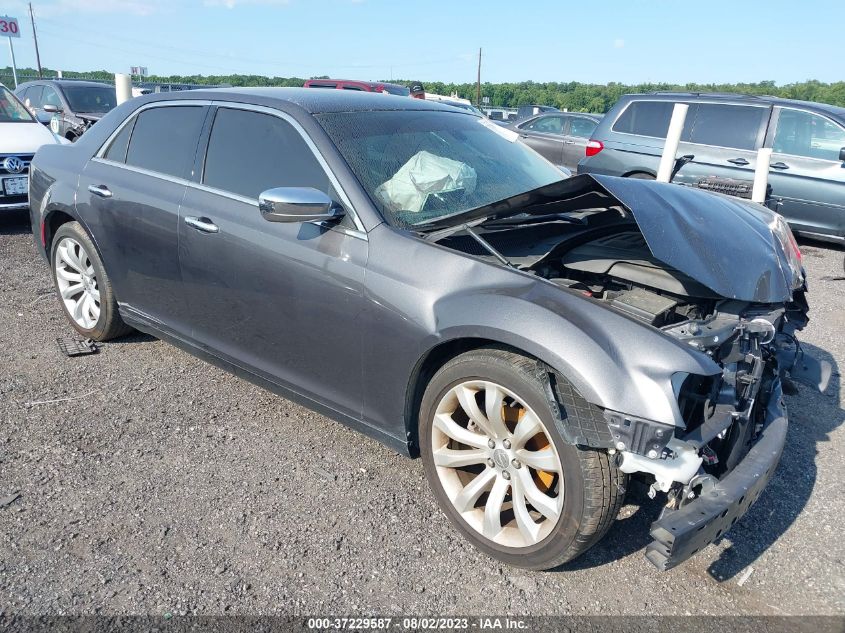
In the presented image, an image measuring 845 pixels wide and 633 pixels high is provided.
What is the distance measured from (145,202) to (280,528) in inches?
80.5

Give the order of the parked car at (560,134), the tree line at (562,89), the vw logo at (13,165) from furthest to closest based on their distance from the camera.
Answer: the tree line at (562,89)
the parked car at (560,134)
the vw logo at (13,165)

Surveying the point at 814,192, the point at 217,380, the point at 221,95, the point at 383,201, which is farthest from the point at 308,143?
the point at 814,192

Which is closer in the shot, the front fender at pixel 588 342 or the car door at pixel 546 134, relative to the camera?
the front fender at pixel 588 342

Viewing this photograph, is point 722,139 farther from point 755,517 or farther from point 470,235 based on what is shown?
point 470,235

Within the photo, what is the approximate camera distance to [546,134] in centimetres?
1276

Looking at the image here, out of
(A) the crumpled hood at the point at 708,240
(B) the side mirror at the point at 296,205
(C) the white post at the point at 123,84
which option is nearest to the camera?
(A) the crumpled hood at the point at 708,240

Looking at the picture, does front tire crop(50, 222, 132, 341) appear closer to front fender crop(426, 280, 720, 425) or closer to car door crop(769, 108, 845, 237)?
front fender crop(426, 280, 720, 425)

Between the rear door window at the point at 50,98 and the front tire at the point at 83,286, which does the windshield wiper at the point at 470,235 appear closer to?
the front tire at the point at 83,286

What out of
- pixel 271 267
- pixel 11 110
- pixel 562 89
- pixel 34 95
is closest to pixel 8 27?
pixel 34 95

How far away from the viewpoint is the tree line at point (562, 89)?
3960 centimetres

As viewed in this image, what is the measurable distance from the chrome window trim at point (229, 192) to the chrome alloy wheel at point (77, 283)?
671 mm

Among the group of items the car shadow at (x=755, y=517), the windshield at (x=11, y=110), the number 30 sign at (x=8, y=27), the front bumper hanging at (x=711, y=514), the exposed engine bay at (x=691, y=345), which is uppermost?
the number 30 sign at (x=8, y=27)

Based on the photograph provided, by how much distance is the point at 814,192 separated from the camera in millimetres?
8109

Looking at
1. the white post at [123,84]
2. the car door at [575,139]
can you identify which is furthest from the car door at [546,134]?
the white post at [123,84]
